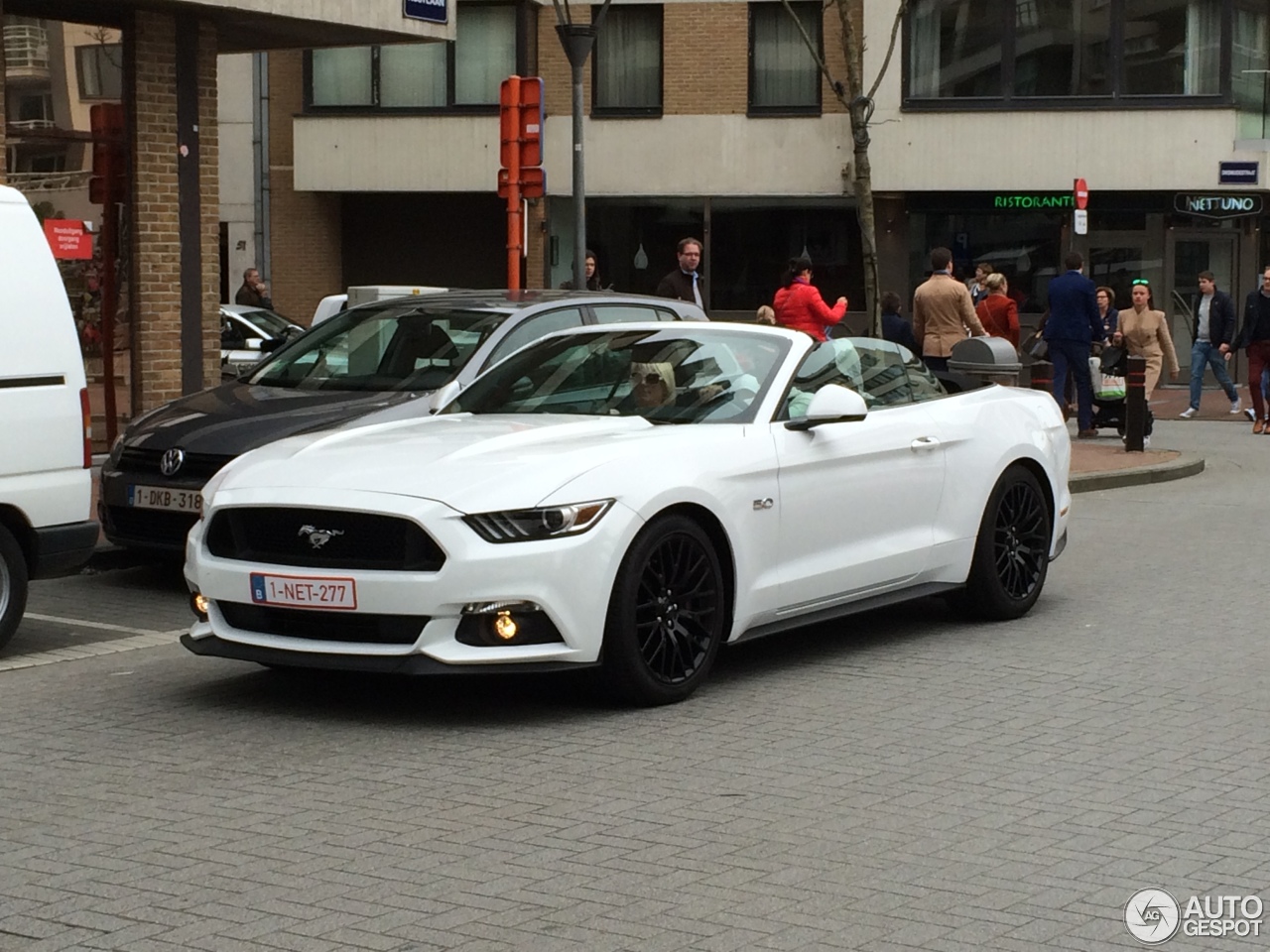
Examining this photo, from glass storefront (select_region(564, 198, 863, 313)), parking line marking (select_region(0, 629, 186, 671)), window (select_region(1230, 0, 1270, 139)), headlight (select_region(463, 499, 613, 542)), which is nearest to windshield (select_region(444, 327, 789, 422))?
headlight (select_region(463, 499, 613, 542))

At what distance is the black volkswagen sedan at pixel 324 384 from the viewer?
10.5 meters

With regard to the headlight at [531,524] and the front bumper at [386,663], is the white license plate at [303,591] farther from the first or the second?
the headlight at [531,524]

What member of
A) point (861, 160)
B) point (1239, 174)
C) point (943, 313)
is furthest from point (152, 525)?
point (1239, 174)

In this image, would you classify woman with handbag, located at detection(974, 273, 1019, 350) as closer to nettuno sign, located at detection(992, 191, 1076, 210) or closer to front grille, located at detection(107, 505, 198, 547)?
front grille, located at detection(107, 505, 198, 547)

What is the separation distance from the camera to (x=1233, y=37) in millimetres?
33156

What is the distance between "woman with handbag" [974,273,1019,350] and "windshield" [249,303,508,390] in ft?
35.0

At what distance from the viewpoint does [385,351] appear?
11.6m

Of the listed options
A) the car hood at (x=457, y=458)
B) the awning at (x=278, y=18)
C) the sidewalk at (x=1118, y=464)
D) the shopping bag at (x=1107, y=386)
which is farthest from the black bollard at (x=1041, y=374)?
the car hood at (x=457, y=458)

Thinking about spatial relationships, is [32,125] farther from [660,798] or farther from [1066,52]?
[1066,52]

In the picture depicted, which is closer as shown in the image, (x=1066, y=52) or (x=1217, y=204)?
(x=1217, y=204)

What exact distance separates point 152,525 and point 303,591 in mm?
3742

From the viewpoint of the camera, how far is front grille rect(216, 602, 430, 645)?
279 inches

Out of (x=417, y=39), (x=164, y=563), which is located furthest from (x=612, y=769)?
(x=417, y=39)

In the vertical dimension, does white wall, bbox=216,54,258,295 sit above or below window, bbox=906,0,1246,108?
below
